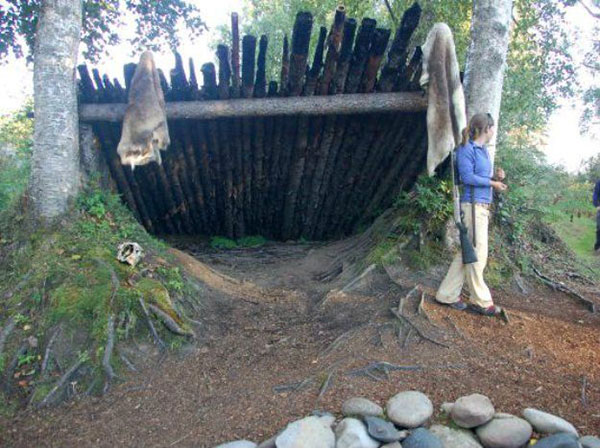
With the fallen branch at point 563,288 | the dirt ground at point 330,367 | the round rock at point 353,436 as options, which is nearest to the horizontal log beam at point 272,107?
the dirt ground at point 330,367

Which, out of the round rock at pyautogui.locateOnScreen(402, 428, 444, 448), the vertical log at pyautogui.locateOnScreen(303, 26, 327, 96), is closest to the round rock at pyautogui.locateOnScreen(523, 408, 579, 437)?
the round rock at pyautogui.locateOnScreen(402, 428, 444, 448)

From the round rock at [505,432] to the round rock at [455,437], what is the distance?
2.4 inches

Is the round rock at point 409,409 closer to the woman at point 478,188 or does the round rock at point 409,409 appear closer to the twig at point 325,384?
the twig at point 325,384

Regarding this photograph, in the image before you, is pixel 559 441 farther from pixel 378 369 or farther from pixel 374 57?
pixel 374 57

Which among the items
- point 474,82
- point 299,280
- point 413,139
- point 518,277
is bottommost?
point 299,280

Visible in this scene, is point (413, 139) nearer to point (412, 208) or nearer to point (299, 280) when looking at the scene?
point (412, 208)

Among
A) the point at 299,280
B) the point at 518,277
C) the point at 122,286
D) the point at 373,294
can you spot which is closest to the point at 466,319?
the point at 373,294

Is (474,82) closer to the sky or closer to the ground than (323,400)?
closer to the sky

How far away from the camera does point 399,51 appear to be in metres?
4.90

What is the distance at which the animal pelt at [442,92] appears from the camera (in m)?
4.71

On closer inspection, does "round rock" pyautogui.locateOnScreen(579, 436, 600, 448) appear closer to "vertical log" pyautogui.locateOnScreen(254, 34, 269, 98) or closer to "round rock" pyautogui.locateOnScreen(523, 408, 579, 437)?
"round rock" pyautogui.locateOnScreen(523, 408, 579, 437)

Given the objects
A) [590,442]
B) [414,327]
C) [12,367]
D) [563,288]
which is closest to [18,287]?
[12,367]

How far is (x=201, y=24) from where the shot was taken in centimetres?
770

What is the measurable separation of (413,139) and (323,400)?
3.73 meters
